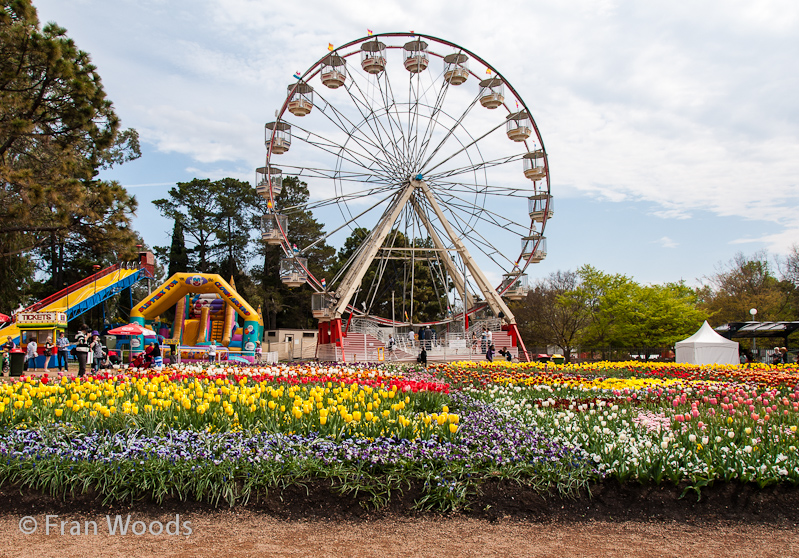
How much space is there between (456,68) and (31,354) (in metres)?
20.2

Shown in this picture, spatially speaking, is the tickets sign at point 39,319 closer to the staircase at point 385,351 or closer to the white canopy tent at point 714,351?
the staircase at point 385,351

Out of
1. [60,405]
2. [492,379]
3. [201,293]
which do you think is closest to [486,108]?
[201,293]

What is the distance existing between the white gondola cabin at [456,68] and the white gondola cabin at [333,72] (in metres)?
4.58

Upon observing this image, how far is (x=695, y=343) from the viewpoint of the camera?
22062mm

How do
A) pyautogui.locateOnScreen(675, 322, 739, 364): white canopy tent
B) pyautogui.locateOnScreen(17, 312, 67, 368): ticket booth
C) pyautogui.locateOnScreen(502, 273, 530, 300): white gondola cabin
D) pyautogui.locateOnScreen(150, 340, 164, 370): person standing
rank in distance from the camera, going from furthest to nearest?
pyautogui.locateOnScreen(502, 273, 530, 300): white gondola cabin → pyautogui.locateOnScreen(17, 312, 67, 368): ticket booth → pyautogui.locateOnScreen(675, 322, 739, 364): white canopy tent → pyautogui.locateOnScreen(150, 340, 164, 370): person standing

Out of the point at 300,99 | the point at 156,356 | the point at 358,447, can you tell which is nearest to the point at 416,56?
the point at 300,99

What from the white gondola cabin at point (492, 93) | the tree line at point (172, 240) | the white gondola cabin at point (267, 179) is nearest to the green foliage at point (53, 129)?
the tree line at point (172, 240)

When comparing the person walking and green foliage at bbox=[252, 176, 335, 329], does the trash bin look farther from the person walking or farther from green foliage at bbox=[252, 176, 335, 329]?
green foliage at bbox=[252, 176, 335, 329]

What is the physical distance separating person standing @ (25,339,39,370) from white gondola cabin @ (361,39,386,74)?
16.8 metres

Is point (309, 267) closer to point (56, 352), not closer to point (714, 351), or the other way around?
point (56, 352)

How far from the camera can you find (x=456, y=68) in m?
27.5

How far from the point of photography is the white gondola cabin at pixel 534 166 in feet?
93.7

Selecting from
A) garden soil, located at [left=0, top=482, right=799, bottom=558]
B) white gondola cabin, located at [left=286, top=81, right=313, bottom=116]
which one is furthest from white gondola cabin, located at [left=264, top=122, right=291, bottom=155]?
garden soil, located at [left=0, top=482, right=799, bottom=558]

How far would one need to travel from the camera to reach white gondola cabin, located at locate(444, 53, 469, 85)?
27455 mm
